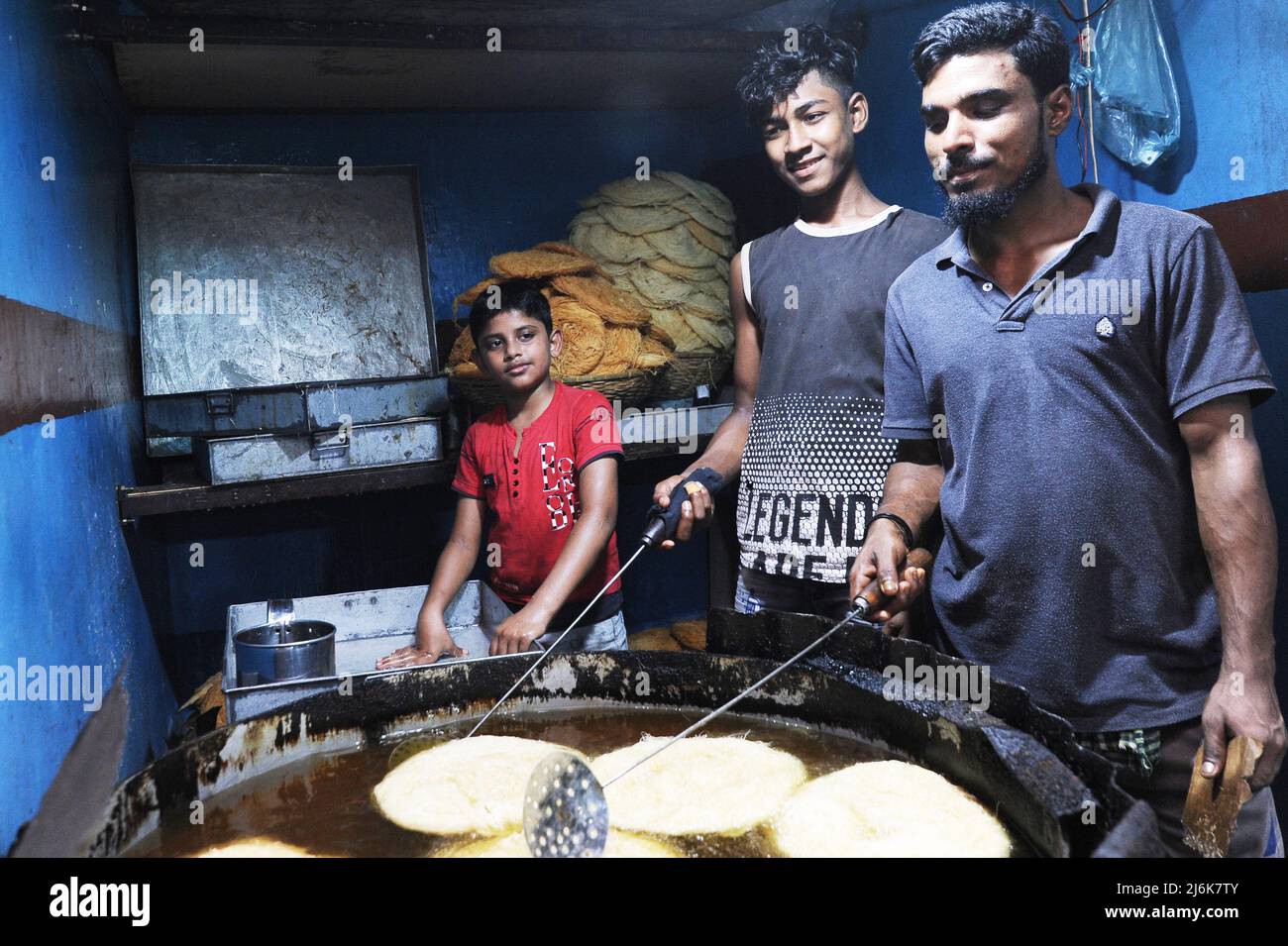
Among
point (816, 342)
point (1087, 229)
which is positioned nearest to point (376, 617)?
point (816, 342)

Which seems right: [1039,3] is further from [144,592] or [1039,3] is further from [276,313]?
[144,592]

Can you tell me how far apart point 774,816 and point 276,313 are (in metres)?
3.35

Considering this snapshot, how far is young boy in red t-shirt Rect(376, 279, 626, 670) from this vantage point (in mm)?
3061

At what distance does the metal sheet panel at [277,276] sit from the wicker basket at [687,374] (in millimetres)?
1107

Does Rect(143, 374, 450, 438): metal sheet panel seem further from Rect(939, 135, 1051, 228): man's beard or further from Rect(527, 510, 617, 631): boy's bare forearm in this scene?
Rect(939, 135, 1051, 228): man's beard

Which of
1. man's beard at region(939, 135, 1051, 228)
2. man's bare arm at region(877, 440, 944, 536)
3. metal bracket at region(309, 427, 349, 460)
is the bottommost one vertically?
man's bare arm at region(877, 440, 944, 536)

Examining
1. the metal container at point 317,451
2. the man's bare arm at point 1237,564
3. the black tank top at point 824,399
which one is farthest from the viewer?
the metal container at point 317,451

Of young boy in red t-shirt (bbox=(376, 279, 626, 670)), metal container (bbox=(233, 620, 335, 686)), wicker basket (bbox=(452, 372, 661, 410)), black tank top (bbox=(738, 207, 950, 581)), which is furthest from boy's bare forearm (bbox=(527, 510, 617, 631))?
wicker basket (bbox=(452, 372, 661, 410))

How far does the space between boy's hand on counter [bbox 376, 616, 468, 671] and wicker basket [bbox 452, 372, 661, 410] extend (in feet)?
3.27

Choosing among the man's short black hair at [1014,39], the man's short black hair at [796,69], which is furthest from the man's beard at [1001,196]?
the man's short black hair at [796,69]

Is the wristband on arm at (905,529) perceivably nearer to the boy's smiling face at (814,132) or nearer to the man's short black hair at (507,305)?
the boy's smiling face at (814,132)

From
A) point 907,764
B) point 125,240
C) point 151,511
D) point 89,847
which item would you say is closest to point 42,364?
point 89,847

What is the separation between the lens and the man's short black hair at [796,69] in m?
2.67

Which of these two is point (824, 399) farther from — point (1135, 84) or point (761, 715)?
point (1135, 84)
